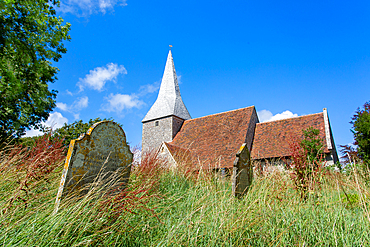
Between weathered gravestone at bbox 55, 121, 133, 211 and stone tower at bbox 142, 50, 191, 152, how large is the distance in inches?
709

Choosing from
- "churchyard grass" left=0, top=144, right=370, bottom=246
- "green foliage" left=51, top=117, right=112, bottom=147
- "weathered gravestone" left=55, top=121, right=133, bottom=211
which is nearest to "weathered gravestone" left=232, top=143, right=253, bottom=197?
"churchyard grass" left=0, top=144, right=370, bottom=246

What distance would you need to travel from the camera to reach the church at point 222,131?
52.4 ft

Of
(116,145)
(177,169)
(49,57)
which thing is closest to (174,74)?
(49,57)

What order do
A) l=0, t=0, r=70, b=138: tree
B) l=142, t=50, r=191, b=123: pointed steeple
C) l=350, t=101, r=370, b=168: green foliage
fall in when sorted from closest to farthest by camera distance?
l=0, t=0, r=70, b=138: tree → l=350, t=101, r=370, b=168: green foliage → l=142, t=50, r=191, b=123: pointed steeple

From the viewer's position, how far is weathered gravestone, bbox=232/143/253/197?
4930 mm

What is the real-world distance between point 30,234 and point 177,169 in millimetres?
4207

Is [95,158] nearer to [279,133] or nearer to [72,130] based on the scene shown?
[72,130]

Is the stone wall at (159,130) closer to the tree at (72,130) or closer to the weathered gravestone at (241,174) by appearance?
the tree at (72,130)

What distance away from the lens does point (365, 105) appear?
15.8 m

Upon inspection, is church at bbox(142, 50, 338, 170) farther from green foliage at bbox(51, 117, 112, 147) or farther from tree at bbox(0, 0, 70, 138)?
tree at bbox(0, 0, 70, 138)

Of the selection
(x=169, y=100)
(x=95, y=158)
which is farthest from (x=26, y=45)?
(x=169, y=100)

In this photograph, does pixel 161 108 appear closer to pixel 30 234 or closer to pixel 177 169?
pixel 177 169

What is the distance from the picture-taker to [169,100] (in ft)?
81.8

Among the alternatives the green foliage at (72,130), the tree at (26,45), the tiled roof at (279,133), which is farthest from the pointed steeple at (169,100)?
the tree at (26,45)
